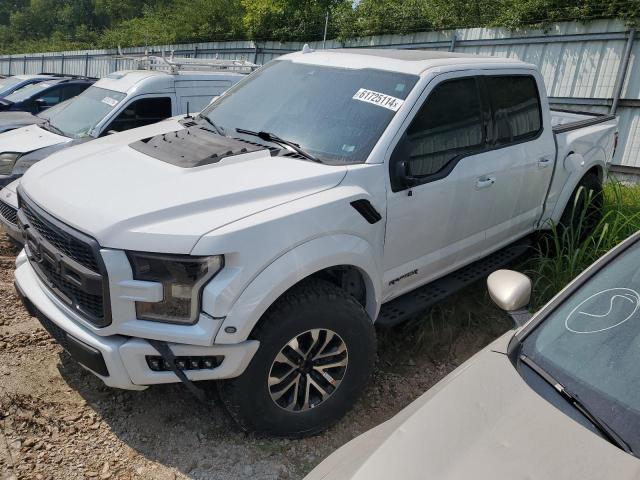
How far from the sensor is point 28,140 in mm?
5742

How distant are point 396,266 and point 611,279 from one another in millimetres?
1323

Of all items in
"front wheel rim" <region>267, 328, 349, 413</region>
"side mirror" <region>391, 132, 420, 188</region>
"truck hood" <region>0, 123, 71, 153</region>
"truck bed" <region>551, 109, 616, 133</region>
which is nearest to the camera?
"front wheel rim" <region>267, 328, 349, 413</region>

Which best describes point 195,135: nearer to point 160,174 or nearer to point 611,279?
point 160,174

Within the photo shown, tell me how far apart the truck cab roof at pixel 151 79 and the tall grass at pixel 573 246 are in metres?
4.53

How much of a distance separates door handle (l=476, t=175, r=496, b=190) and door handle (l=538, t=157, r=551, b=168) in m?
0.74

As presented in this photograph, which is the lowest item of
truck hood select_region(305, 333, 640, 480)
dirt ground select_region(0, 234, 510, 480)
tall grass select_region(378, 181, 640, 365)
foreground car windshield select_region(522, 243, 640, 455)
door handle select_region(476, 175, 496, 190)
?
dirt ground select_region(0, 234, 510, 480)

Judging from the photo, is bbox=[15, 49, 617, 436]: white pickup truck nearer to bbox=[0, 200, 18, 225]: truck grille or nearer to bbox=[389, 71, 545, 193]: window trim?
bbox=[389, 71, 545, 193]: window trim

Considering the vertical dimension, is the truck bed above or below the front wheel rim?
above

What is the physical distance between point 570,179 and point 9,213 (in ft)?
15.5

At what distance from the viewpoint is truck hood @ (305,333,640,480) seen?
152cm

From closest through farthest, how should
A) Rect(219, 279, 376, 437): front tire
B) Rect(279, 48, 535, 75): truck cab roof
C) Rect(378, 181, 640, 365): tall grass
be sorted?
Rect(219, 279, 376, 437): front tire, Rect(279, 48, 535, 75): truck cab roof, Rect(378, 181, 640, 365): tall grass

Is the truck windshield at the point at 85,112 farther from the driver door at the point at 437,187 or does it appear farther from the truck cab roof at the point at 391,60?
the driver door at the point at 437,187

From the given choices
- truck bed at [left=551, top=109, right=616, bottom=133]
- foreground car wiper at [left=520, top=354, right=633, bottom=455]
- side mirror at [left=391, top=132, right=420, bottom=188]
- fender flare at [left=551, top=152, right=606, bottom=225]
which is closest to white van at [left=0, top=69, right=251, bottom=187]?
side mirror at [left=391, top=132, right=420, bottom=188]

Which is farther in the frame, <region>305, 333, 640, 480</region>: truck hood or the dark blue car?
the dark blue car
